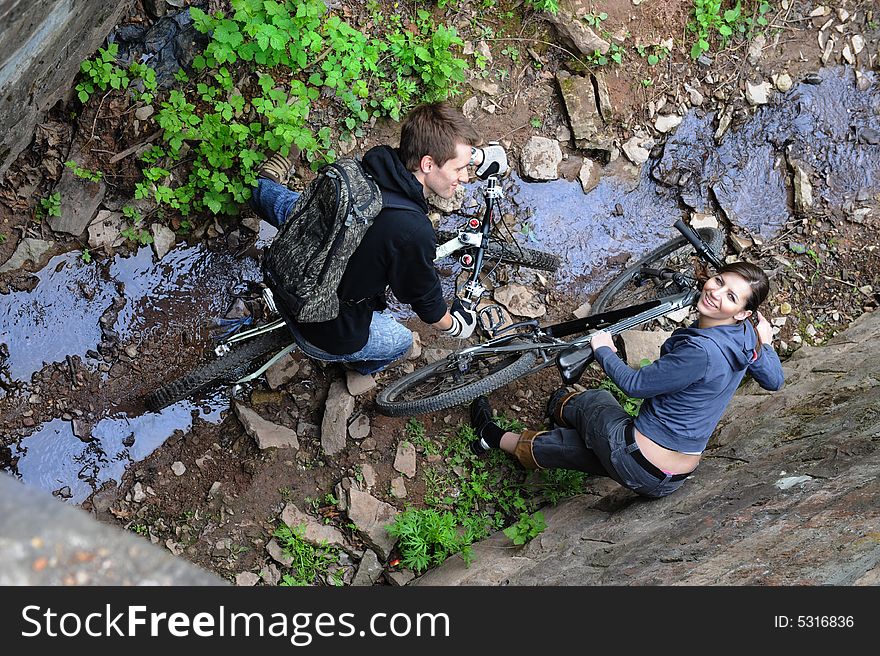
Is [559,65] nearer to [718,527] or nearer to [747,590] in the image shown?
[718,527]

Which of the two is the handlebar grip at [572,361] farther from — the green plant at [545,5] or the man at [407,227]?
the green plant at [545,5]

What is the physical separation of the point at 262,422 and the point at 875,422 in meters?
4.13

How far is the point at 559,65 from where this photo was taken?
18.8 ft

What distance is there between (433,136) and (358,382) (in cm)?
238

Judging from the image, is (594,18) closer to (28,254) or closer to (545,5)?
(545,5)

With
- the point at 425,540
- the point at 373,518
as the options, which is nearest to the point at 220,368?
the point at 373,518

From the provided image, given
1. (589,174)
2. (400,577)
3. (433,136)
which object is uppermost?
(433,136)

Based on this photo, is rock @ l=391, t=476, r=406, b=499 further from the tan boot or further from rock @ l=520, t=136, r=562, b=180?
rock @ l=520, t=136, r=562, b=180

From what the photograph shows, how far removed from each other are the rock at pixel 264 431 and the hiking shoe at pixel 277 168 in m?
1.76

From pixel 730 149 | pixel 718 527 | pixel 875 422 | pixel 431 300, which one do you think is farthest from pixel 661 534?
pixel 730 149

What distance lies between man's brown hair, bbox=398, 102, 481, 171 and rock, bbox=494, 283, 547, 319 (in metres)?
2.38

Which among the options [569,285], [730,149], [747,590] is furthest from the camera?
[730,149]

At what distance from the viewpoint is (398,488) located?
4.85 metres

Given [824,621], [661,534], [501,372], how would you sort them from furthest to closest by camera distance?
[501,372] < [661,534] < [824,621]
